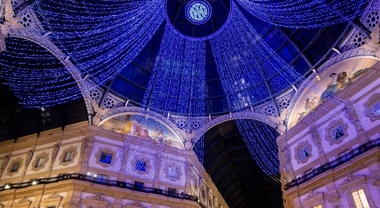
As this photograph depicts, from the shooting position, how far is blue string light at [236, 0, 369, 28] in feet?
68.2

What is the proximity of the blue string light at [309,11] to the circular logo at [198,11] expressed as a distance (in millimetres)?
5207

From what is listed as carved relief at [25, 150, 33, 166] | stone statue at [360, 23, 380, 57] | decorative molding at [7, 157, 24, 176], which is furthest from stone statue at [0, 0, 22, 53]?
stone statue at [360, 23, 380, 57]

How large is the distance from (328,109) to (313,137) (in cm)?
266

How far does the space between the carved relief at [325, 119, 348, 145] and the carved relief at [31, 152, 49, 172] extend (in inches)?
980

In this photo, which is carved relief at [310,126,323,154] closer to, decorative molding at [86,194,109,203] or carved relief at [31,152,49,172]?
decorative molding at [86,194,109,203]

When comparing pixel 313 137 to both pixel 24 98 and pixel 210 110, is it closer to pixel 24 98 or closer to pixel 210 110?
pixel 210 110

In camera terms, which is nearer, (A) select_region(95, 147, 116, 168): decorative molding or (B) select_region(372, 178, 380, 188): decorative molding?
(B) select_region(372, 178, 380, 188): decorative molding

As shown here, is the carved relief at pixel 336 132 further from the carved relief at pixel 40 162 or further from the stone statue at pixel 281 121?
the carved relief at pixel 40 162

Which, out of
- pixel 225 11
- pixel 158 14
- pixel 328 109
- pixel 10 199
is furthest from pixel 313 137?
pixel 10 199

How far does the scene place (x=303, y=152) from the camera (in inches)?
938

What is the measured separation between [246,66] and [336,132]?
11.4 meters

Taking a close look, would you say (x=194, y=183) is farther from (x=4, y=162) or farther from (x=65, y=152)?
(x=4, y=162)

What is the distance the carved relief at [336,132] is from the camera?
2062cm

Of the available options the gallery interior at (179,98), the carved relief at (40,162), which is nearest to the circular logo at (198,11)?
the gallery interior at (179,98)
